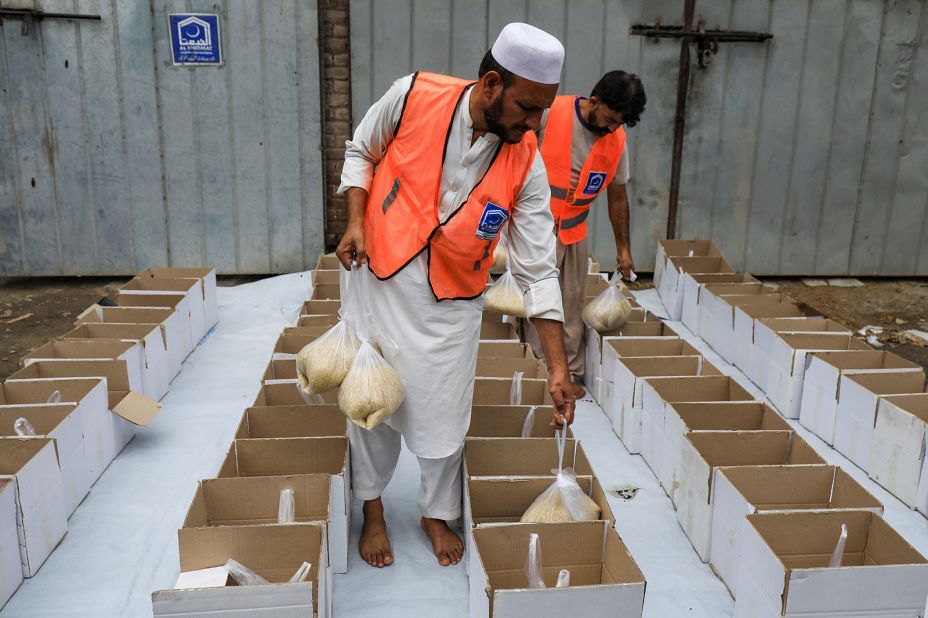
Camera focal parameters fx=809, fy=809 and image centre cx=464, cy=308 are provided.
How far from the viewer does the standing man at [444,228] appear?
1.93 m

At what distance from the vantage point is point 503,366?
303cm

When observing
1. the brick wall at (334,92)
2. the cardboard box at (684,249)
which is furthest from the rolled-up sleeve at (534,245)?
the brick wall at (334,92)

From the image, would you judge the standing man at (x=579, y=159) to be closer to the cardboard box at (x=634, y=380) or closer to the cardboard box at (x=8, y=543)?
the cardboard box at (x=634, y=380)

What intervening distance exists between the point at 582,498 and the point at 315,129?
359cm

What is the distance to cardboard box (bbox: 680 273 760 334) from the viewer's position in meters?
4.08

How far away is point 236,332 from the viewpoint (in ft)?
13.3

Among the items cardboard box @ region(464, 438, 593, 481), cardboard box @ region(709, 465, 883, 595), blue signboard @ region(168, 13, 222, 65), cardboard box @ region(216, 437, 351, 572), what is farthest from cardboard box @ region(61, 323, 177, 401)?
blue signboard @ region(168, 13, 222, 65)

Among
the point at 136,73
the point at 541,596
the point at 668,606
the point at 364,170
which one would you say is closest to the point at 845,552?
the point at 668,606

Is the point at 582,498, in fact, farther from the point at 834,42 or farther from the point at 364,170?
the point at 834,42

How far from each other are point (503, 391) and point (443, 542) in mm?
699

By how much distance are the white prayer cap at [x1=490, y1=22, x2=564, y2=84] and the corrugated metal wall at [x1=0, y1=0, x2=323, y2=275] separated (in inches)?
135

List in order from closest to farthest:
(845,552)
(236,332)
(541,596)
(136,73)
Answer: (541,596)
(845,552)
(236,332)
(136,73)

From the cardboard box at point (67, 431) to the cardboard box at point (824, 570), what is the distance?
73.1 inches

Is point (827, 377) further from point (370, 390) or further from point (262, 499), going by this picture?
point (262, 499)
